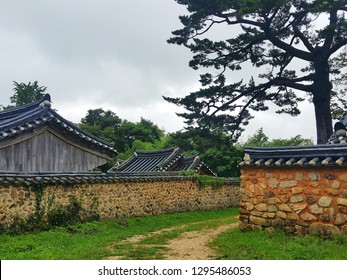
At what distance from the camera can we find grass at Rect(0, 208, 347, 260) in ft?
23.7

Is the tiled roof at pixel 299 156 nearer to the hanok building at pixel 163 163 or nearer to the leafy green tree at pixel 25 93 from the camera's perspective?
the hanok building at pixel 163 163

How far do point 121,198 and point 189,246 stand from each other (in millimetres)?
5972

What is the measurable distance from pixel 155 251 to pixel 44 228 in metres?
4.41

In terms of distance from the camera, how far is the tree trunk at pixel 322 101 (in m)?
20.5

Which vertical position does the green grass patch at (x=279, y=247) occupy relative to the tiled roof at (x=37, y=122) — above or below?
below

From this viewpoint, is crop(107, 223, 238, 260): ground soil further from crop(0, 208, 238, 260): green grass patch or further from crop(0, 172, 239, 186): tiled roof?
crop(0, 172, 239, 186): tiled roof

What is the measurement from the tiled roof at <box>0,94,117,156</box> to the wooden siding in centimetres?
44

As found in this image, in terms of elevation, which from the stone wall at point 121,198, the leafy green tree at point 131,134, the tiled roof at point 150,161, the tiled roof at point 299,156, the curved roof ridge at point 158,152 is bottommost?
the stone wall at point 121,198

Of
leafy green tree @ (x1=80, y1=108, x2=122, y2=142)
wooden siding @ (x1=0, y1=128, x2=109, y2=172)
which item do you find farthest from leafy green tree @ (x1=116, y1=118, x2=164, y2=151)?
wooden siding @ (x1=0, y1=128, x2=109, y2=172)

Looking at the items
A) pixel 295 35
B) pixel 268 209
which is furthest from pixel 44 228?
pixel 295 35

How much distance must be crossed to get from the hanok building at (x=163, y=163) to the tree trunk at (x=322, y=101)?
8910mm

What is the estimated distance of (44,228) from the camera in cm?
1091

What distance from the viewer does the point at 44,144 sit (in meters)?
14.2

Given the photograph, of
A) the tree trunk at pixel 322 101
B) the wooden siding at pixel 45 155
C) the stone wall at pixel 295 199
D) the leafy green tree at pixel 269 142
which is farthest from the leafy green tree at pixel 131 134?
the stone wall at pixel 295 199
